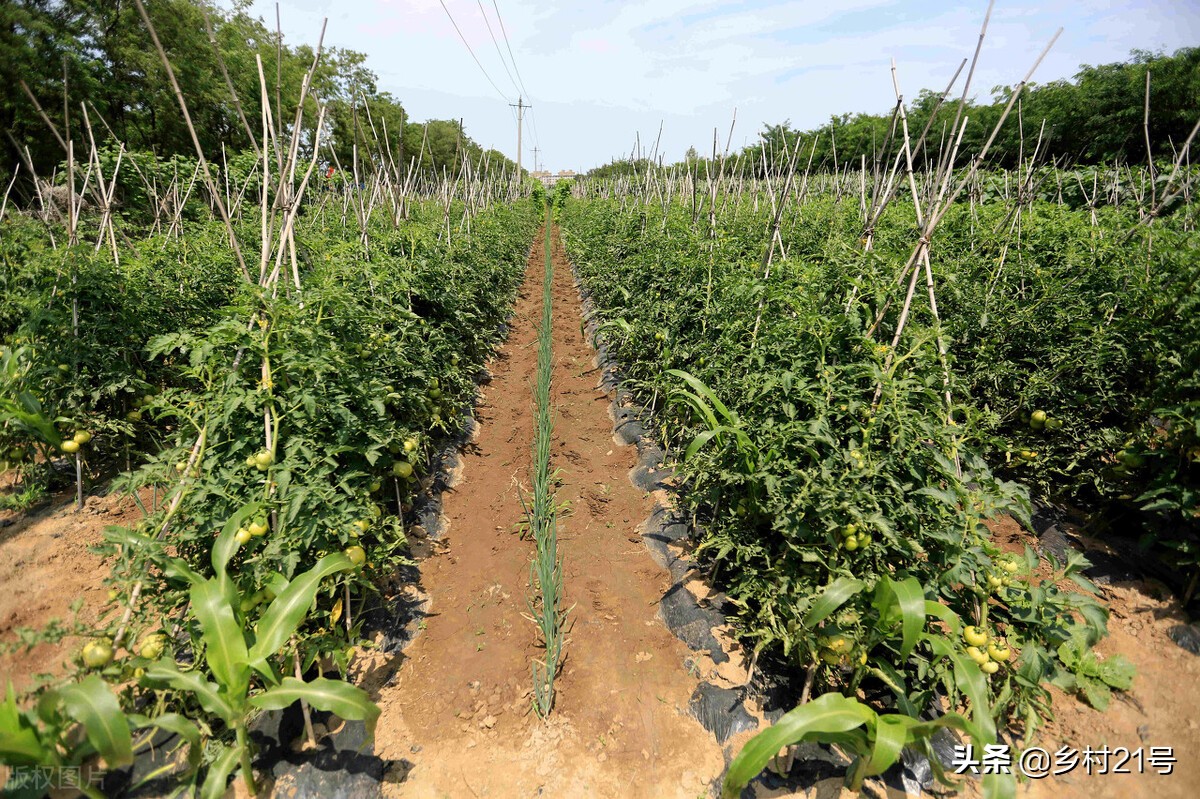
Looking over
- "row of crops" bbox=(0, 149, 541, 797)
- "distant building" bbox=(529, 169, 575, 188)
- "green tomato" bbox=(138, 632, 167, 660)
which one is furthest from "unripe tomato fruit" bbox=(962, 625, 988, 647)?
"distant building" bbox=(529, 169, 575, 188)

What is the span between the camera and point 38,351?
3555 millimetres

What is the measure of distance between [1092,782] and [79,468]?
599 centimetres

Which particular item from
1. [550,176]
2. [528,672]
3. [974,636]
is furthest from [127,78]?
[550,176]

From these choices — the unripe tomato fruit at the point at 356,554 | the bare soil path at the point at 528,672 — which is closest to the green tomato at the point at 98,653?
the unripe tomato fruit at the point at 356,554

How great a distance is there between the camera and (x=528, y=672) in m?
2.63

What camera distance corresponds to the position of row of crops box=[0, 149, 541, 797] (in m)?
1.79

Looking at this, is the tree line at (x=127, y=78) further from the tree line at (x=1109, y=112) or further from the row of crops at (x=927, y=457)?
the tree line at (x=1109, y=112)

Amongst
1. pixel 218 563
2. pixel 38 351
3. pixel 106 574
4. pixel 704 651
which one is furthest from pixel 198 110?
pixel 704 651

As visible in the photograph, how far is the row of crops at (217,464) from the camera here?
1785mm

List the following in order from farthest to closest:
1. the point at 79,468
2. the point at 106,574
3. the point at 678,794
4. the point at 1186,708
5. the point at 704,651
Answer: the point at 79,468 < the point at 106,574 < the point at 704,651 < the point at 1186,708 < the point at 678,794

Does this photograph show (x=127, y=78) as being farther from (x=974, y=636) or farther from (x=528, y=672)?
(x=974, y=636)

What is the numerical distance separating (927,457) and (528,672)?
2219mm

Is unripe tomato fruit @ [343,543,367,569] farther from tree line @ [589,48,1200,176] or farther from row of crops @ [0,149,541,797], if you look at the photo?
tree line @ [589,48,1200,176]

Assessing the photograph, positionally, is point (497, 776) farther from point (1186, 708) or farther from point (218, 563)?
point (1186, 708)
